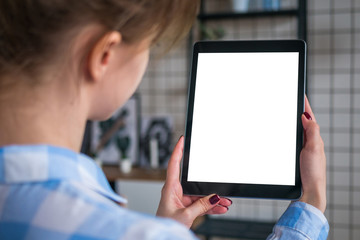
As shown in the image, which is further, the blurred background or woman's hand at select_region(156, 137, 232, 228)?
the blurred background

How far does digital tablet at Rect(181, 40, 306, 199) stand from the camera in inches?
28.2

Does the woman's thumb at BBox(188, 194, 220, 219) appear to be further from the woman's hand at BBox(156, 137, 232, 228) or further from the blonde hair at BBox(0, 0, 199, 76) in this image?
the blonde hair at BBox(0, 0, 199, 76)

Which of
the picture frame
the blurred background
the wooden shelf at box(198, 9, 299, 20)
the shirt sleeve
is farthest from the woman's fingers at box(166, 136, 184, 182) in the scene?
the picture frame

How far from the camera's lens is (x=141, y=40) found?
1.43 ft

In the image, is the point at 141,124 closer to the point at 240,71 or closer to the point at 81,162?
the point at 240,71

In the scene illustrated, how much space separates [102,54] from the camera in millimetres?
407

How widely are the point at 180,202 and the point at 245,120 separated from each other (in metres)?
0.18

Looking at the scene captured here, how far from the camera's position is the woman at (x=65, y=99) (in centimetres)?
35

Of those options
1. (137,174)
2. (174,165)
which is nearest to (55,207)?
(174,165)

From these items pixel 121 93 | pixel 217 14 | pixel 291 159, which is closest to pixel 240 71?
pixel 291 159

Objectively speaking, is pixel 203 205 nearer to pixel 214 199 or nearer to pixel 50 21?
pixel 214 199

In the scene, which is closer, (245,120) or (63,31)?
(63,31)

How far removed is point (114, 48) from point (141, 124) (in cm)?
180

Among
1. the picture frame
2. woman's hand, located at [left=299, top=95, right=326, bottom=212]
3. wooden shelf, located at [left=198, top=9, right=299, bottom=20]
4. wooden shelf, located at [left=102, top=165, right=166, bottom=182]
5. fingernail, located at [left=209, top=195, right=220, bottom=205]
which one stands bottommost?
wooden shelf, located at [left=102, top=165, right=166, bottom=182]
